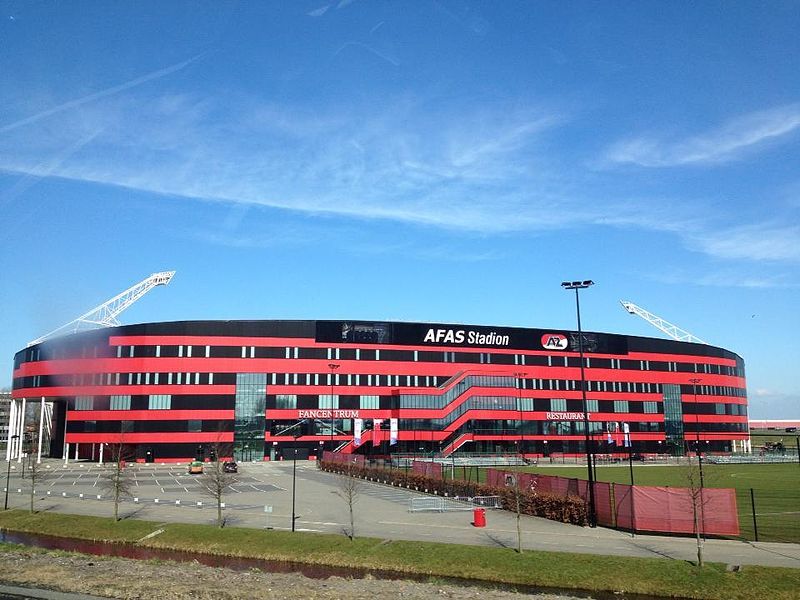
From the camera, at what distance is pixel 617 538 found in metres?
33.5

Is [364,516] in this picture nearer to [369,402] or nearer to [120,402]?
[369,402]

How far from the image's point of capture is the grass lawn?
84.0ft

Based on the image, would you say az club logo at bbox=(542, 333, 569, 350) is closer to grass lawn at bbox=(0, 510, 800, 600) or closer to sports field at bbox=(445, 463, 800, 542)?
sports field at bbox=(445, 463, 800, 542)

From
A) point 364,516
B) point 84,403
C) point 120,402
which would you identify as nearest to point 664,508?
point 364,516

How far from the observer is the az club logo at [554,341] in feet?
383

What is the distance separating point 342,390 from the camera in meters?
104

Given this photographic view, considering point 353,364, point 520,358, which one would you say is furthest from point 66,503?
point 520,358

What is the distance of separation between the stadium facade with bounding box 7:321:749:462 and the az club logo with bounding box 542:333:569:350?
184mm

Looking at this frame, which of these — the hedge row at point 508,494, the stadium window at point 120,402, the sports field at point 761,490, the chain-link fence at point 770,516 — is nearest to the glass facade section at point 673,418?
the sports field at point 761,490

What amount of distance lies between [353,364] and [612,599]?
3185 inches

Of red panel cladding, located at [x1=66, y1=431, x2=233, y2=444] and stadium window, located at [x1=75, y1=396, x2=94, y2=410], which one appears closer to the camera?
red panel cladding, located at [x1=66, y1=431, x2=233, y2=444]

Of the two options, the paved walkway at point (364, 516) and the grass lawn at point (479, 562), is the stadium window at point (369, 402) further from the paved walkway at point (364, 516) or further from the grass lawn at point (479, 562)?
the grass lawn at point (479, 562)

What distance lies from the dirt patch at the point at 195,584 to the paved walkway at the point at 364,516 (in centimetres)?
733

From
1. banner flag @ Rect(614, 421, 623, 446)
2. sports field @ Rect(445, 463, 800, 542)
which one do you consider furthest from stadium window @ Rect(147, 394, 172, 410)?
banner flag @ Rect(614, 421, 623, 446)
